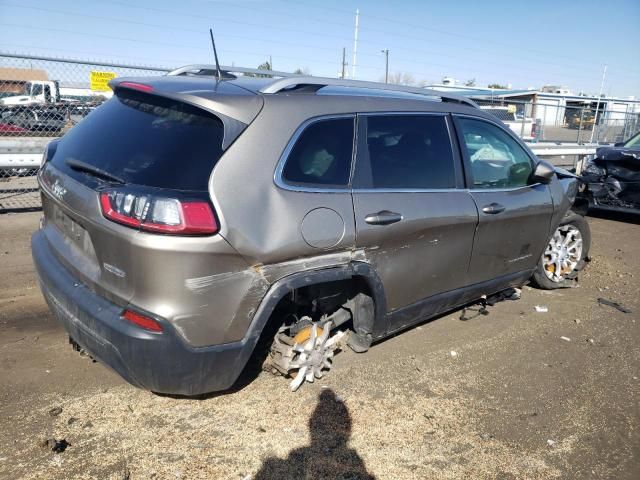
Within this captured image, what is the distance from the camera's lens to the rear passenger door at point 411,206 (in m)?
2.94

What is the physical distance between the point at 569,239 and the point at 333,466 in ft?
12.4

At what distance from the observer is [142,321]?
7.63 ft

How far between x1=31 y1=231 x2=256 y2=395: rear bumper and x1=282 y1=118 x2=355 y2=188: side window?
0.92 metres

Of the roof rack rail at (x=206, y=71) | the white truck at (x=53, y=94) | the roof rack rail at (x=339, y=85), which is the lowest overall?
the white truck at (x=53, y=94)

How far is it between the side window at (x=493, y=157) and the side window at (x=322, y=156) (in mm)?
1208

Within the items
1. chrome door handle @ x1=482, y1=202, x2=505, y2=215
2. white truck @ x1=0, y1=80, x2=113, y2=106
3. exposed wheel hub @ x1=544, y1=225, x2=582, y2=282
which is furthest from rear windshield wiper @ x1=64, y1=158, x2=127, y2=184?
white truck @ x1=0, y1=80, x2=113, y2=106

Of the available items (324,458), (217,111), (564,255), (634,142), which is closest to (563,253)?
(564,255)

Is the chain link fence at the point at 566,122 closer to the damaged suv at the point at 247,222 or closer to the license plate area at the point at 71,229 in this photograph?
the damaged suv at the point at 247,222

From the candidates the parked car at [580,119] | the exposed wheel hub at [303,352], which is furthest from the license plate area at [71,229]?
the parked car at [580,119]

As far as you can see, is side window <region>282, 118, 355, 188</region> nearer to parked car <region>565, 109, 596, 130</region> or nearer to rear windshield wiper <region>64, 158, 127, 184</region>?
rear windshield wiper <region>64, 158, 127, 184</region>

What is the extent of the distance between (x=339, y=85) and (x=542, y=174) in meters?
2.05

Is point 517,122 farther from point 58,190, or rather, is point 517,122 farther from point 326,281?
point 58,190

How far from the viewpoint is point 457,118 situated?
11.9ft

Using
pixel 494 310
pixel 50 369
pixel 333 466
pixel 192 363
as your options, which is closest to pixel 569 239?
pixel 494 310
